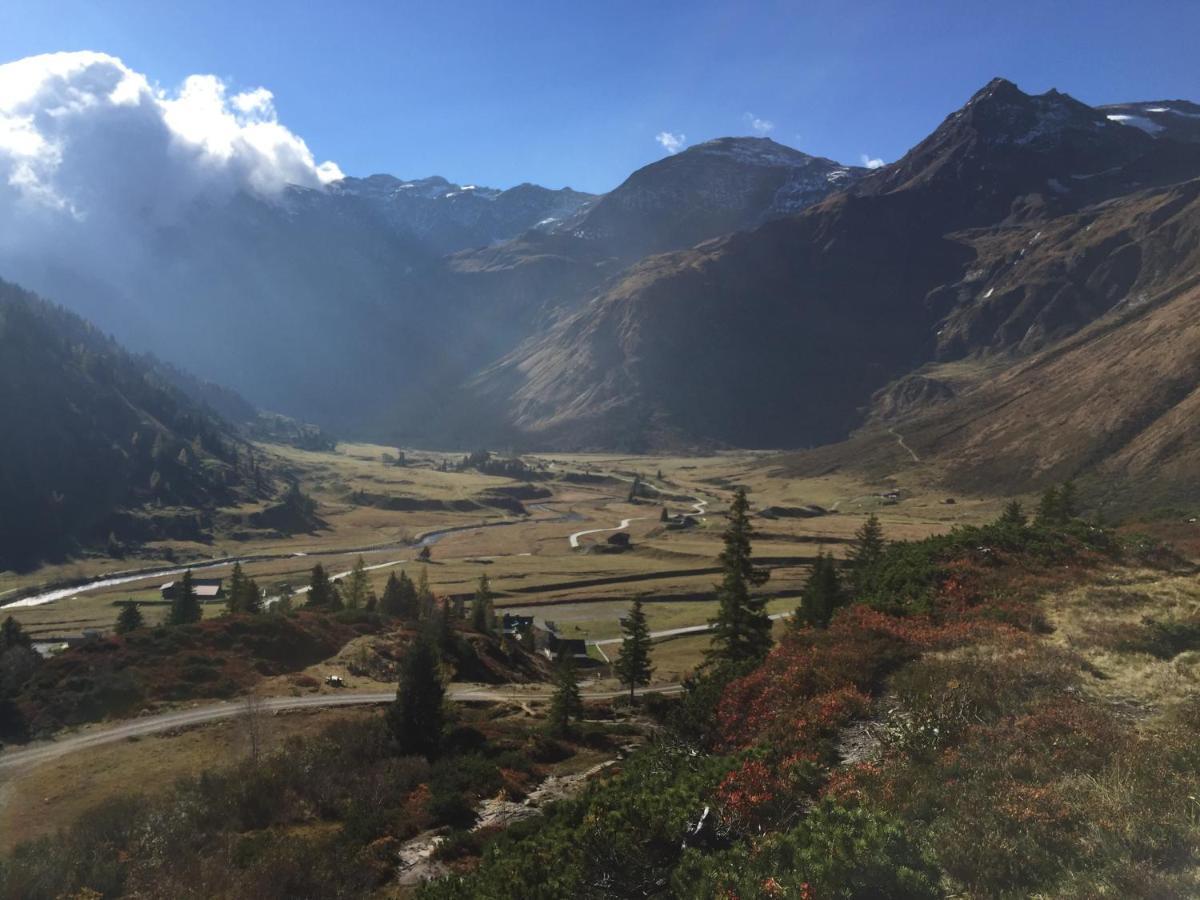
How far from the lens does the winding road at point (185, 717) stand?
120ft

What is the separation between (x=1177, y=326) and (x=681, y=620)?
178809mm

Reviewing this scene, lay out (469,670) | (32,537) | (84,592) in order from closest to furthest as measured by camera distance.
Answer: (469,670)
(84,592)
(32,537)

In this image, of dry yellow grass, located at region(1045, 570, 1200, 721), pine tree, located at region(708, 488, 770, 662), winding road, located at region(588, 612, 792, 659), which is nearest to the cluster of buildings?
winding road, located at region(588, 612, 792, 659)

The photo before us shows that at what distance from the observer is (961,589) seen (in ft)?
91.4

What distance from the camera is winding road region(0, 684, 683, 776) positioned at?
36.7 metres

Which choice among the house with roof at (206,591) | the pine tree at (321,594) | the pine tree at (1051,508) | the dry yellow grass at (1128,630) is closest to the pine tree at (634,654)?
the dry yellow grass at (1128,630)

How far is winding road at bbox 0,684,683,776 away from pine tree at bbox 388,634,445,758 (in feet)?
36.7

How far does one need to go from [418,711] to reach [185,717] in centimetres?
1780

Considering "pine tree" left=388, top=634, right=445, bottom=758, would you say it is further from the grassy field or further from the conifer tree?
the grassy field

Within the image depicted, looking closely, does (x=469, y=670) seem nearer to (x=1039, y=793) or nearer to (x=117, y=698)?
(x=117, y=698)

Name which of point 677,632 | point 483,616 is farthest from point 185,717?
point 677,632

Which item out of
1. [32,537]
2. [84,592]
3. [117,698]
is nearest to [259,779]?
[117,698]

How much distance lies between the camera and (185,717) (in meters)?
42.2

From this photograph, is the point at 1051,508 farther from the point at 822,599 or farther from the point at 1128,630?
the point at 1128,630
